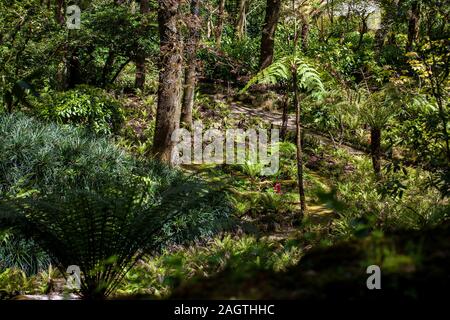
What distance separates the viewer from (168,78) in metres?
7.59

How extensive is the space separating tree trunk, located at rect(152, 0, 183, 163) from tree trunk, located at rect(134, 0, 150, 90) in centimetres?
187

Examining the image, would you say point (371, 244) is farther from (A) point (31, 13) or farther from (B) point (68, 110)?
(A) point (31, 13)

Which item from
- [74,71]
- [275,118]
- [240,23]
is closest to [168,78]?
[74,71]

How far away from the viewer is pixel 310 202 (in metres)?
7.85

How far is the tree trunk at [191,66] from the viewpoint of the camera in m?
8.42

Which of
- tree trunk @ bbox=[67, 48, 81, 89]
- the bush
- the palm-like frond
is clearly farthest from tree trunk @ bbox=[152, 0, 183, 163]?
tree trunk @ bbox=[67, 48, 81, 89]

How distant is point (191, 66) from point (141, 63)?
229cm

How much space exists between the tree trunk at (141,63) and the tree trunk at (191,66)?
1.04 meters

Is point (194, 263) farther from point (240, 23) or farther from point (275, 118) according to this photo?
point (240, 23)

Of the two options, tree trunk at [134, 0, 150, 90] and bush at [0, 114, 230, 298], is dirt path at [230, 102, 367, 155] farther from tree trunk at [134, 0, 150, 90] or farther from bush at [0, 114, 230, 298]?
bush at [0, 114, 230, 298]

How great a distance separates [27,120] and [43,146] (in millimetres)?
Result: 1092

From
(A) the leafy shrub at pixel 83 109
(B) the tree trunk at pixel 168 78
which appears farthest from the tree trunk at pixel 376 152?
(A) the leafy shrub at pixel 83 109

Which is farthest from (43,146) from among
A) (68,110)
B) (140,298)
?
(140,298)

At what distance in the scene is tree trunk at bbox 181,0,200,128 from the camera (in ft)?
27.6
